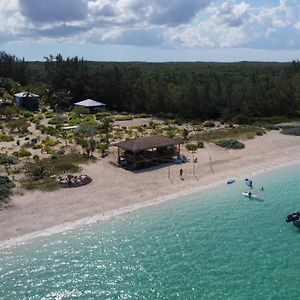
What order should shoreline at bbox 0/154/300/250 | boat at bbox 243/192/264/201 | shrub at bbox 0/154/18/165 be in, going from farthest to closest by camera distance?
shrub at bbox 0/154/18/165 < boat at bbox 243/192/264/201 < shoreline at bbox 0/154/300/250

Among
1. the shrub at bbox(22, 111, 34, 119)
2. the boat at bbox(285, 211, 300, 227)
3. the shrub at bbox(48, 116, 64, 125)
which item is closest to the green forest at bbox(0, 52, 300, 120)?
the shrub at bbox(22, 111, 34, 119)

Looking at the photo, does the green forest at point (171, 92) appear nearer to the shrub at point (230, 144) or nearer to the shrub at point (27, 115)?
the shrub at point (27, 115)

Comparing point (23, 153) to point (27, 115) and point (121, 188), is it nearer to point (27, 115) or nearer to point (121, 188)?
point (121, 188)

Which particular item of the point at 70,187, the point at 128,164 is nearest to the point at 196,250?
the point at 70,187

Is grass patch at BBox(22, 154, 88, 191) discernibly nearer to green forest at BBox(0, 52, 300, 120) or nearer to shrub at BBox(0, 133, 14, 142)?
shrub at BBox(0, 133, 14, 142)

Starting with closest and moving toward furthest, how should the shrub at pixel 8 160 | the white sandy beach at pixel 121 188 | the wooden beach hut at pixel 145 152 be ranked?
the white sandy beach at pixel 121 188
the wooden beach hut at pixel 145 152
the shrub at pixel 8 160

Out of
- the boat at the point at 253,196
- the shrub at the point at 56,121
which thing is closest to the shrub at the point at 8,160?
the shrub at the point at 56,121

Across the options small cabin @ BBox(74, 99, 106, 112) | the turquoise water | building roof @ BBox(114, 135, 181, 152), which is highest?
small cabin @ BBox(74, 99, 106, 112)
